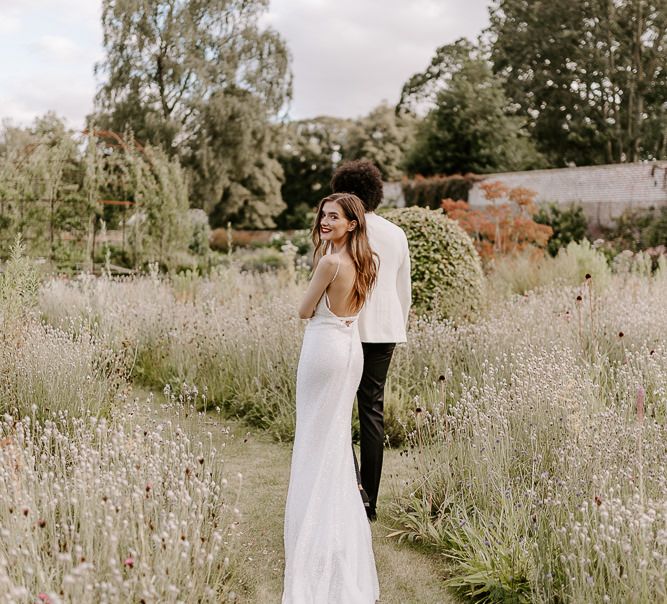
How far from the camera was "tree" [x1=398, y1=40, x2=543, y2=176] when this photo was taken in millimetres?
28562

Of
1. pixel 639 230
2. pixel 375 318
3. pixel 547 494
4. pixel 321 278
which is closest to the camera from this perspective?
pixel 321 278

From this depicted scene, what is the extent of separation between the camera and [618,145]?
3108 centimetres

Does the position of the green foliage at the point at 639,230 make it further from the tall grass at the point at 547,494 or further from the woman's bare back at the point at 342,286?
the woman's bare back at the point at 342,286

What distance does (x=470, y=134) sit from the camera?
2852 centimetres

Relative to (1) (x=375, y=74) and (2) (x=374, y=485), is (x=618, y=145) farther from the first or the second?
(2) (x=374, y=485)

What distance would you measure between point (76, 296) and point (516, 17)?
104 ft

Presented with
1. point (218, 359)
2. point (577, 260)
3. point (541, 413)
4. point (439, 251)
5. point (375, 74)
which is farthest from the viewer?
point (375, 74)

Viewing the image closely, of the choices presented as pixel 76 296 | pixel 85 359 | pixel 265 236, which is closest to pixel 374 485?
pixel 85 359

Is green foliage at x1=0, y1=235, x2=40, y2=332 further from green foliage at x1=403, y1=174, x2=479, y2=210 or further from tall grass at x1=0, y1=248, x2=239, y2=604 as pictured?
green foliage at x1=403, y1=174, x2=479, y2=210

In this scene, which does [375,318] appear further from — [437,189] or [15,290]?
[437,189]

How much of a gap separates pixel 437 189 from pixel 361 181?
787 inches

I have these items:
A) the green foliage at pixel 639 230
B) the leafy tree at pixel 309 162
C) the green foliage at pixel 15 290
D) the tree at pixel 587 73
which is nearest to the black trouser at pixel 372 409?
the green foliage at pixel 15 290

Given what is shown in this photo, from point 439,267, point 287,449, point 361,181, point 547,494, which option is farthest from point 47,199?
point 547,494

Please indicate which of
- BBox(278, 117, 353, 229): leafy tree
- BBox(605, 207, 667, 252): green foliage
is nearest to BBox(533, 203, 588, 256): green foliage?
BBox(605, 207, 667, 252): green foliage
